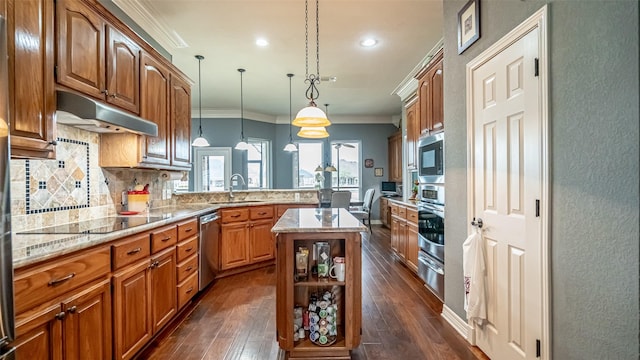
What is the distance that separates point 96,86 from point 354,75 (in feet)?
12.2

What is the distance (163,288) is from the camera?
232 cm

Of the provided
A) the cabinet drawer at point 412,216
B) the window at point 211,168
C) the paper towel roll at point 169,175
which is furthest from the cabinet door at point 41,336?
the window at point 211,168

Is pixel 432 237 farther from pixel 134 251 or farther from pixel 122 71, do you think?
pixel 122 71

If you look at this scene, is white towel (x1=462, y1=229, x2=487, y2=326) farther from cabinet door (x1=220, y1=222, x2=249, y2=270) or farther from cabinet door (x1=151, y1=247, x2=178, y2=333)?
cabinet door (x1=220, y1=222, x2=249, y2=270)

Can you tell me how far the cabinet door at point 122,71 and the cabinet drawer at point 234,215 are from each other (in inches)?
62.9

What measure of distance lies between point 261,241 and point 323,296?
2057mm

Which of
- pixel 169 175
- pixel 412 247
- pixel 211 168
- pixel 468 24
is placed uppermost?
pixel 468 24

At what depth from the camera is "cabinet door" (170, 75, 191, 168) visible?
3.13 m

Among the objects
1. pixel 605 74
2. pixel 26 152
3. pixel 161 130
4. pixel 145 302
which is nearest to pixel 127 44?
pixel 161 130

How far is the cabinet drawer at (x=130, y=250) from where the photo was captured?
1.77m

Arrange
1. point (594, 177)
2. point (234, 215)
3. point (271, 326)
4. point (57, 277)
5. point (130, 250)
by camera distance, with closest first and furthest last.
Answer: point (594, 177) → point (57, 277) → point (130, 250) → point (271, 326) → point (234, 215)

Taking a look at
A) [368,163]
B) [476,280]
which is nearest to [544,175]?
[476,280]

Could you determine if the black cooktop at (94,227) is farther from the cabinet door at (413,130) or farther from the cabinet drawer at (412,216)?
the cabinet door at (413,130)

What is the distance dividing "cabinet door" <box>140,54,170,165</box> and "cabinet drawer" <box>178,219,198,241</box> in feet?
2.09
